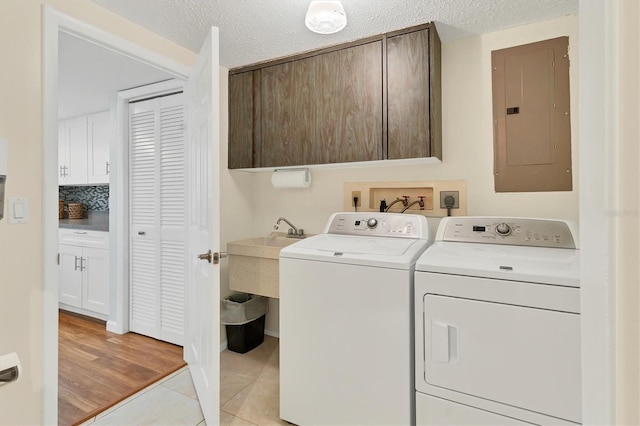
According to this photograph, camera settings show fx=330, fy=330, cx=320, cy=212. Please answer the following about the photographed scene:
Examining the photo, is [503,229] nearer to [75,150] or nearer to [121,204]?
[121,204]

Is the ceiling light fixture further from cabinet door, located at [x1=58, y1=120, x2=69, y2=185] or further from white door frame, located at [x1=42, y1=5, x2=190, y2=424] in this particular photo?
cabinet door, located at [x1=58, y1=120, x2=69, y2=185]

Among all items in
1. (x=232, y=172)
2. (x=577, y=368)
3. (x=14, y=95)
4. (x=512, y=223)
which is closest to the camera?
(x=577, y=368)

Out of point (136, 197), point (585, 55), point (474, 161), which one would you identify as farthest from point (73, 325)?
point (585, 55)

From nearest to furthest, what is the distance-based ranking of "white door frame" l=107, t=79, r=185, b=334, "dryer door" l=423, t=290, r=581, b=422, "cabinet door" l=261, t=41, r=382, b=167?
"dryer door" l=423, t=290, r=581, b=422 < "cabinet door" l=261, t=41, r=382, b=167 < "white door frame" l=107, t=79, r=185, b=334

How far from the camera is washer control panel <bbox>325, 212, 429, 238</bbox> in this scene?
1.98m

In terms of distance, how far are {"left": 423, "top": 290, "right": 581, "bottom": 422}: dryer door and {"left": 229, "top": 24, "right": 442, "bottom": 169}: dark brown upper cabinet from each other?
3.24 feet

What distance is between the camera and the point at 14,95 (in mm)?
→ 1441

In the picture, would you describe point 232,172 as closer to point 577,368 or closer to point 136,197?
point 136,197

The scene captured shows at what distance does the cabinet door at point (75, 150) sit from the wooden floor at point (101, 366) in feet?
5.25

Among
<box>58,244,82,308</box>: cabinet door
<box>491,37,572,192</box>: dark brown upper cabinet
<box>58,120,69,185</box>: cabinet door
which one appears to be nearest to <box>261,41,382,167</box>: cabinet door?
<box>491,37,572,192</box>: dark brown upper cabinet

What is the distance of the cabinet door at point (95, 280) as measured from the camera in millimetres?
3117

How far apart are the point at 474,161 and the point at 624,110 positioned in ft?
6.21

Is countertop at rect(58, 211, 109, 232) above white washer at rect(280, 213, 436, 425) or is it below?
above

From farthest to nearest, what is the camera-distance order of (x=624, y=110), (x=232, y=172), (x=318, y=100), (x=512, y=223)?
(x=232, y=172), (x=318, y=100), (x=512, y=223), (x=624, y=110)
